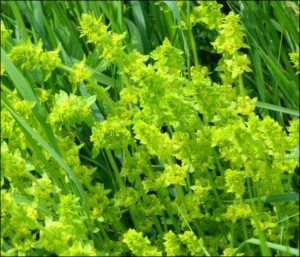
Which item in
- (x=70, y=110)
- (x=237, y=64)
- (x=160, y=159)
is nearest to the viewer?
(x=70, y=110)

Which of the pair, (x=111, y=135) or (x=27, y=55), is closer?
(x=111, y=135)

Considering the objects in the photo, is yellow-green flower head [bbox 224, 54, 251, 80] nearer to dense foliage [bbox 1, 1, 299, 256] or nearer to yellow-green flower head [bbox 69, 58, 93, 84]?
dense foliage [bbox 1, 1, 299, 256]

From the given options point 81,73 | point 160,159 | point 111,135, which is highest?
point 81,73

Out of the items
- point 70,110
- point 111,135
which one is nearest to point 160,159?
point 111,135

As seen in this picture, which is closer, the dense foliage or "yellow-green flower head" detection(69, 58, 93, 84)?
the dense foliage

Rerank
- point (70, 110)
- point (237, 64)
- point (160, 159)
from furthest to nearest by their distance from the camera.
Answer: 1. point (237, 64)
2. point (160, 159)
3. point (70, 110)

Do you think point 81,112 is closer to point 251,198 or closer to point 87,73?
point 87,73

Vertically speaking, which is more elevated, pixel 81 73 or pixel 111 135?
pixel 81 73

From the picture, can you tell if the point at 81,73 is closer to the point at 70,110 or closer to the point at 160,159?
the point at 70,110

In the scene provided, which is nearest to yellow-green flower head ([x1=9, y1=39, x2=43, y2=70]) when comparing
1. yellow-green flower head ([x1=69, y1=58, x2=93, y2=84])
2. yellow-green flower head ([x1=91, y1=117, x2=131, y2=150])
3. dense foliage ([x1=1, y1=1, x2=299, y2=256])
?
dense foliage ([x1=1, y1=1, x2=299, y2=256])
